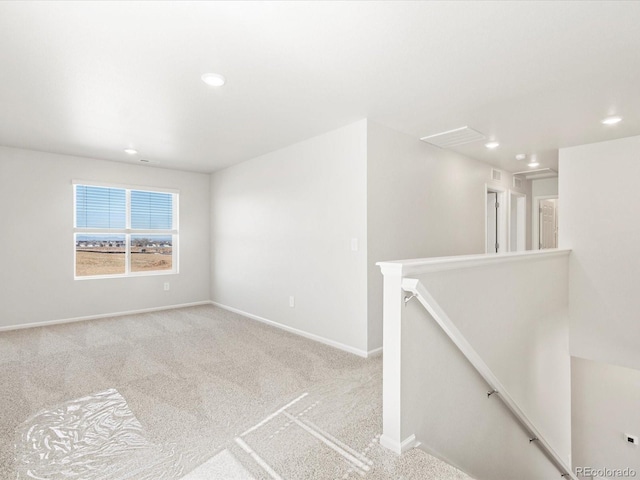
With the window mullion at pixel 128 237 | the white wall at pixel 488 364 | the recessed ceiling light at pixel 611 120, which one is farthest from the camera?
the window mullion at pixel 128 237

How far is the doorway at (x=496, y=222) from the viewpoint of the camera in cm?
597

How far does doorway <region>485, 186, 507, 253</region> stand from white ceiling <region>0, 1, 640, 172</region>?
6.63ft

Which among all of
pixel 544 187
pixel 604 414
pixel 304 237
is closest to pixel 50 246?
pixel 304 237

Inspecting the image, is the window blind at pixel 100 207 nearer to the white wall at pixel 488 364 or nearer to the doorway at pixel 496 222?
the white wall at pixel 488 364

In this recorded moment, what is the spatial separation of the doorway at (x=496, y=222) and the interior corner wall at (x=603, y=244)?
1307mm

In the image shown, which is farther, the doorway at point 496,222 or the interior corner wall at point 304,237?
the doorway at point 496,222

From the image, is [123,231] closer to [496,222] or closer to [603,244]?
[496,222]

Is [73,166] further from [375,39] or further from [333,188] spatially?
[375,39]

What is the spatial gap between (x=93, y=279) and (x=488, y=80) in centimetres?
558

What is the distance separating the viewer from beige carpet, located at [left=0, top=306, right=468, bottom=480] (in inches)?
73.1

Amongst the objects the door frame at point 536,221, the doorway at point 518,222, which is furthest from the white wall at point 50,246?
the door frame at point 536,221

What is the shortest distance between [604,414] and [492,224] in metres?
3.07

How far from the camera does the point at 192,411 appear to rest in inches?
97.0

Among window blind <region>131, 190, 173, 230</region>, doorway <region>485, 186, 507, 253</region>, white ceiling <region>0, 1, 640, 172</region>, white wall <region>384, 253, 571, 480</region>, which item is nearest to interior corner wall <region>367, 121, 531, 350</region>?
white ceiling <region>0, 1, 640, 172</region>
